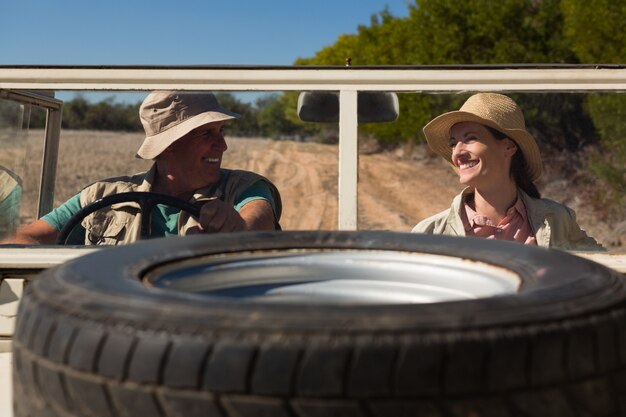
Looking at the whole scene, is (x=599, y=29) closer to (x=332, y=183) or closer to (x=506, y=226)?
(x=332, y=183)

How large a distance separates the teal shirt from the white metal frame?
1.08 feet

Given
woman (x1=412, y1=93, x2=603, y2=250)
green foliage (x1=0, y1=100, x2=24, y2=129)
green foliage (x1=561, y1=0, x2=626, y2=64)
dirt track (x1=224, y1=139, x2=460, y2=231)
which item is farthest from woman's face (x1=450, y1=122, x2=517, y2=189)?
green foliage (x1=561, y1=0, x2=626, y2=64)

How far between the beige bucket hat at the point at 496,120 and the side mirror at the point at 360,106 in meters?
0.26

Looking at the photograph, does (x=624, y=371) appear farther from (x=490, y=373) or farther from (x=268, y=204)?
(x=268, y=204)

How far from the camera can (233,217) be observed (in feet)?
8.69

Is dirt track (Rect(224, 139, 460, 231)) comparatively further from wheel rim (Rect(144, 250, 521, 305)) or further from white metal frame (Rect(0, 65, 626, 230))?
wheel rim (Rect(144, 250, 521, 305))

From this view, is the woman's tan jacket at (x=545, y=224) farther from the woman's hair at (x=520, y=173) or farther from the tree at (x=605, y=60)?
the tree at (x=605, y=60)

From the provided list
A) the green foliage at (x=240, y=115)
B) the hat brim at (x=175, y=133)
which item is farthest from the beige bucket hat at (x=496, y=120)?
the hat brim at (x=175, y=133)

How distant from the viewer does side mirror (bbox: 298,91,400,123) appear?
266 cm

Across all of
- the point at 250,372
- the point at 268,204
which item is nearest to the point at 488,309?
the point at 250,372

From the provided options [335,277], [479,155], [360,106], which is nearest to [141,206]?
[360,106]

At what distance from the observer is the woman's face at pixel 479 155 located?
2873 mm

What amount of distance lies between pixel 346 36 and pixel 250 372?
51578 mm

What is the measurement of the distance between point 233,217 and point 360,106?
594 millimetres
